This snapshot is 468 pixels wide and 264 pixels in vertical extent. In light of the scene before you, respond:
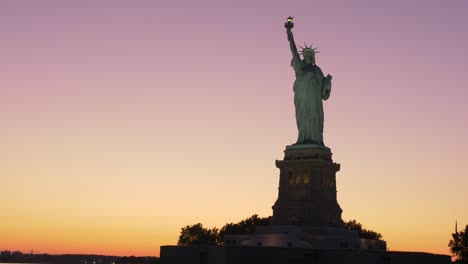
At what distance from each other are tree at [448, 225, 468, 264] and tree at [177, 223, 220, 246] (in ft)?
104

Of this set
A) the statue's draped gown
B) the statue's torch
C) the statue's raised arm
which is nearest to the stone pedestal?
the statue's draped gown

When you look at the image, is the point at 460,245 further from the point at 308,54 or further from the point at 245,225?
the point at 308,54

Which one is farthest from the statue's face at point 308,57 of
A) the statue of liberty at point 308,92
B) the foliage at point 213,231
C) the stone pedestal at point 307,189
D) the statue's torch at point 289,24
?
the foliage at point 213,231

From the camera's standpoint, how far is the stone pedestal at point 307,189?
61.3 meters

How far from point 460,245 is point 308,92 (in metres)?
45.6

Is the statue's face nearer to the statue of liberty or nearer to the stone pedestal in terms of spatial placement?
the statue of liberty

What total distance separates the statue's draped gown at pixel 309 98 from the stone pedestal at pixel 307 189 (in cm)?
202

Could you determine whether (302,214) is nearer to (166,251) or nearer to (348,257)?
(348,257)

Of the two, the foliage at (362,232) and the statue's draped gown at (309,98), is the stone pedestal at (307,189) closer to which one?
the statue's draped gown at (309,98)

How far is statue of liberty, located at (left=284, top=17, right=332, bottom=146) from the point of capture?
214 feet

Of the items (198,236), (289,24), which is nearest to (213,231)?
(198,236)

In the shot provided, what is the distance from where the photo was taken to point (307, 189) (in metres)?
61.9

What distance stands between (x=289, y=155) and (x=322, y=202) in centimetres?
504

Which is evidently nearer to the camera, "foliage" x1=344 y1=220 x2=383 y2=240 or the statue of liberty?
the statue of liberty
